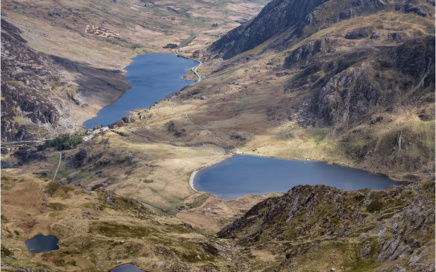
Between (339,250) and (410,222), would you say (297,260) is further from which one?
(410,222)

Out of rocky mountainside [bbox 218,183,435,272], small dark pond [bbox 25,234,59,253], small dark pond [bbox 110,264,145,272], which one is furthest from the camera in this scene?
small dark pond [bbox 25,234,59,253]

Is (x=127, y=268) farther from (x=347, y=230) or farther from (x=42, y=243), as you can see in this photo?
(x=347, y=230)

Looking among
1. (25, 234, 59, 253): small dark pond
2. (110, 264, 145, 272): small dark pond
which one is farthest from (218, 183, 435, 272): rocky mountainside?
(25, 234, 59, 253): small dark pond

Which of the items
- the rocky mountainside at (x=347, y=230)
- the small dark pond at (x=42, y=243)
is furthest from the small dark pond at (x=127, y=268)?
the rocky mountainside at (x=347, y=230)

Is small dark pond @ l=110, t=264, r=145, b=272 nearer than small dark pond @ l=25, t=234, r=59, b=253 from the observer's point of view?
Yes

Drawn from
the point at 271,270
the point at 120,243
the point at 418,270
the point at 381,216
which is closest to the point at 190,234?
the point at 120,243

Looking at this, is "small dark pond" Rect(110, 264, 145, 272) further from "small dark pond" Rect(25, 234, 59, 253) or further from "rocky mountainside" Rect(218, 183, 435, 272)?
"rocky mountainside" Rect(218, 183, 435, 272)

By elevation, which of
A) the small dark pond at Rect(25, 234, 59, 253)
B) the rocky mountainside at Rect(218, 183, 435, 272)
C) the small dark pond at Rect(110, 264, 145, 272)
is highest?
the rocky mountainside at Rect(218, 183, 435, 272)
